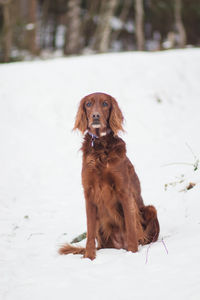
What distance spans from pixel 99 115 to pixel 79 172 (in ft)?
9.71

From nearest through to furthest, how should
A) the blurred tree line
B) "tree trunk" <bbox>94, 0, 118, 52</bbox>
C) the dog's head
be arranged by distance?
the dog's head
the blurred tree line
"tree trunk" <bbox>94, 0, 118, 52</bbox>

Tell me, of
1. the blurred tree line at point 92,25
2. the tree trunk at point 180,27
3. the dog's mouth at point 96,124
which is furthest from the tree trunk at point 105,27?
the dog's mouth at point 96,124

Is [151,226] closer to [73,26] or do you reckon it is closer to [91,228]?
[91,228]

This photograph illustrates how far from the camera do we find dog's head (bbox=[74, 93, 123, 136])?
8.35 feet

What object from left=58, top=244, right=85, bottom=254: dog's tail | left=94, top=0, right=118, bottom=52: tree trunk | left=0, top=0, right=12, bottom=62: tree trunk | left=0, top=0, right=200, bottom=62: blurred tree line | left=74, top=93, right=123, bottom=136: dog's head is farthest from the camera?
left=94, top=0, right=118, bottom=52: tree trunk

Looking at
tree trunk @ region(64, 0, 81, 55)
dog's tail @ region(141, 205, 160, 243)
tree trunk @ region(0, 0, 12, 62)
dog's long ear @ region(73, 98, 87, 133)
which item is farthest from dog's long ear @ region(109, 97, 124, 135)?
tree trunk @ region(64, 0, 81, 55)

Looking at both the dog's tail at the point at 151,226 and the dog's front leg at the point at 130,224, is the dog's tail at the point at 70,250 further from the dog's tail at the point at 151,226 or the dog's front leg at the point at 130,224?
the dog's tail at the point at 151,226

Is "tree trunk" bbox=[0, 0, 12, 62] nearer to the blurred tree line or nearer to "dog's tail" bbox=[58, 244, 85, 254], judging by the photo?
the blurred tree line

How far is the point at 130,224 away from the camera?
2.48 m

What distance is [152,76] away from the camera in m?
8.08

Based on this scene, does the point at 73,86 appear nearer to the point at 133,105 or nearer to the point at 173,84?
the point at 133,105

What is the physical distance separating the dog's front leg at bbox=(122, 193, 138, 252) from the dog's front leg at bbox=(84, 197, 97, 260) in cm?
29

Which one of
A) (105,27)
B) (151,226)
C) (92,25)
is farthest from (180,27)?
(151,226)

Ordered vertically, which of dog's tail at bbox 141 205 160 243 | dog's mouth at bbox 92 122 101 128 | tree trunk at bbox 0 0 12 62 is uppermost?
tree trunk at bbox 0 0 12 62
